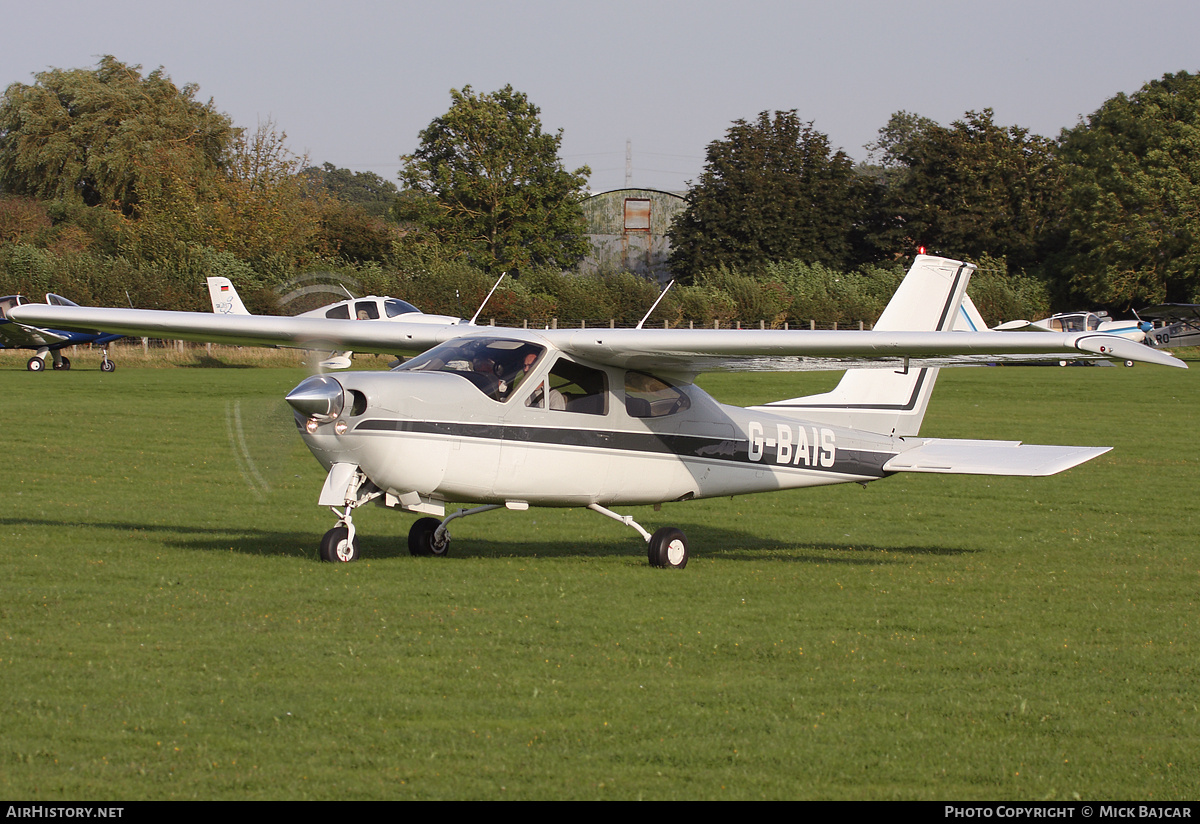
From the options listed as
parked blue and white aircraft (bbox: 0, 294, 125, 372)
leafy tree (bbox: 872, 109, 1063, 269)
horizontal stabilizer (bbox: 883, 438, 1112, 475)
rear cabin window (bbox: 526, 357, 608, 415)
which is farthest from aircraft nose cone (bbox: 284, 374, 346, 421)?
leafy tree (bbox: 872, 109, 1063, 269)

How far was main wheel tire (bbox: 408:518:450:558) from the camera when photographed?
11.2 m

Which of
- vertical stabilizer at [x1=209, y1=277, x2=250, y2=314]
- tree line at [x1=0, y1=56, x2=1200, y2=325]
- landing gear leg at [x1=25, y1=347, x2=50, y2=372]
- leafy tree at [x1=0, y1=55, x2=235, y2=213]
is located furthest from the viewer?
leafy tree at [x1=0, y1=55, x2=235, y2=213]

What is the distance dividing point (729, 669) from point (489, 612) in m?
2.08

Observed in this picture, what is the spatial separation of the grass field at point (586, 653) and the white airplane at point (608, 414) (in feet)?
2.23

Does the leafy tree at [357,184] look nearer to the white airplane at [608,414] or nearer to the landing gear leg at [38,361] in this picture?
the landing gear leg at [38,361]

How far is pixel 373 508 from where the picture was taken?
15180mm

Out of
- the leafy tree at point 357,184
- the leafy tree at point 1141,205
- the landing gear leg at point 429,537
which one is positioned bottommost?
the landing gear leg at point 429,537

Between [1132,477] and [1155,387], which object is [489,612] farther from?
[1155,387]

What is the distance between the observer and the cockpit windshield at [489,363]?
10.5m

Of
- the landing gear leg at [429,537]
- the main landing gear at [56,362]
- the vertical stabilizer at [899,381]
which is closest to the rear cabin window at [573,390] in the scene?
the landing gear leg at [429,537]

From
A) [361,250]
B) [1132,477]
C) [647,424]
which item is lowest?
[1132,477]

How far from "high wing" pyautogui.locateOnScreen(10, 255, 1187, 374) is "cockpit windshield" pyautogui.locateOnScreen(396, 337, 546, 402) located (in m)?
0.24

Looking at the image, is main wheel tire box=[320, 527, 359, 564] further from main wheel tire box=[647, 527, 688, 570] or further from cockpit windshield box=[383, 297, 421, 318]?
cockpit windshield box=[383, 297, 421, 318]
